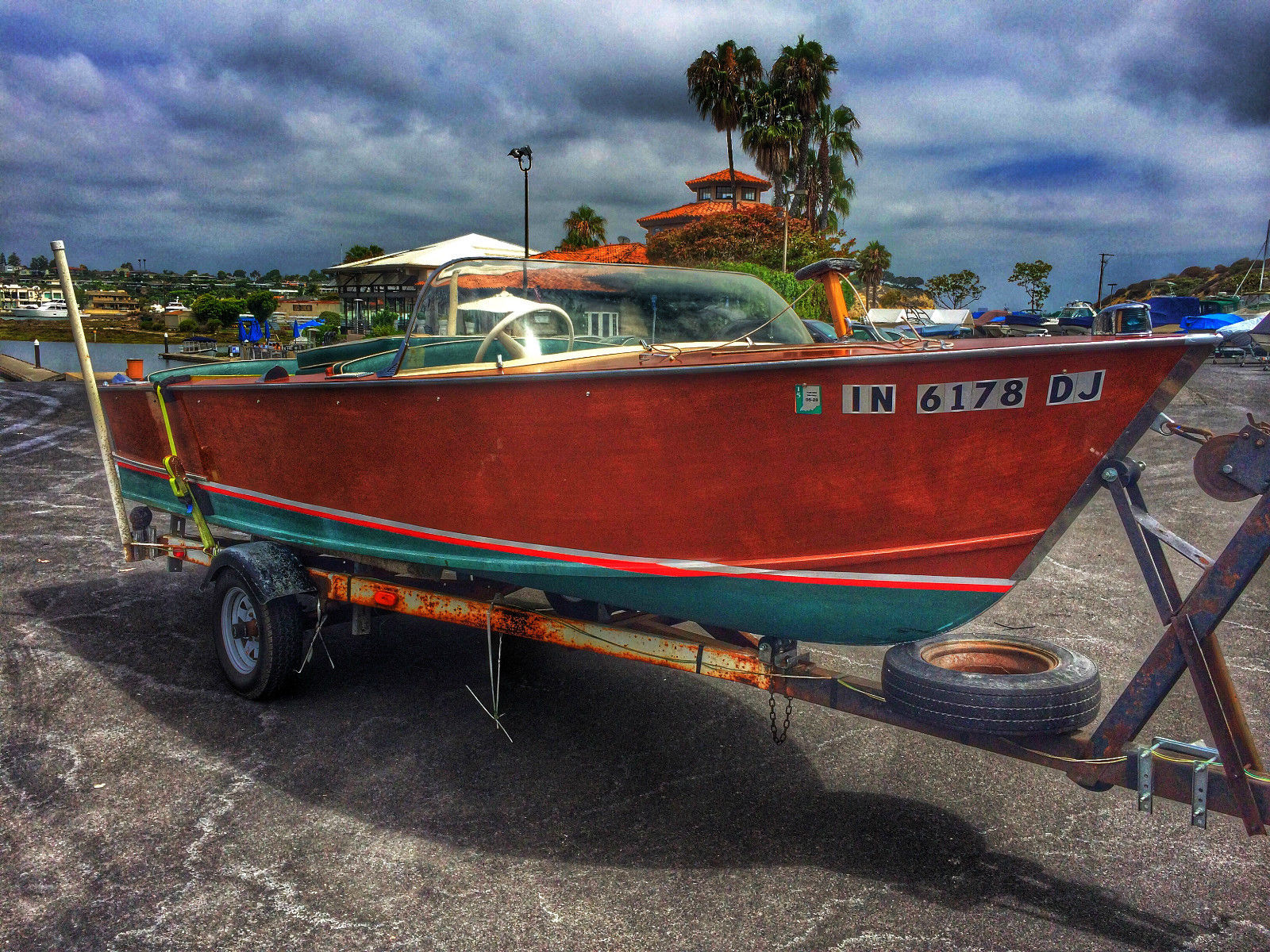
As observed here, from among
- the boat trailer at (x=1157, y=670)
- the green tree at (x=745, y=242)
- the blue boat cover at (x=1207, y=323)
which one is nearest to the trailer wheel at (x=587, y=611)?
the boat trailer at (x=1157, y=670)

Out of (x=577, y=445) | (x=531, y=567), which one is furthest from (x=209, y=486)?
(x=577, y=445)

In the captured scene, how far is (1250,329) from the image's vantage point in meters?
2.49

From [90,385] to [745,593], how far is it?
450 centimetres

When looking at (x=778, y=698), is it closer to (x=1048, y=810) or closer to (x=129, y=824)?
(x=1048, y=810)

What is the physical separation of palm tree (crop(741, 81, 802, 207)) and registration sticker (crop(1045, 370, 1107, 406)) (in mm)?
Answer: 39559

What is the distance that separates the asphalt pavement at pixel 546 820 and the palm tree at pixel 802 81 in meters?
39.1

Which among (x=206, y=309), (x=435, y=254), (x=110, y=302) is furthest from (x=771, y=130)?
(x=110, y=302)

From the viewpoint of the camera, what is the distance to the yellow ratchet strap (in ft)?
17.6

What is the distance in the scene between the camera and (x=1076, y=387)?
2717mm

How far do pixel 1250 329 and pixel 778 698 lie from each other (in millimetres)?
2852

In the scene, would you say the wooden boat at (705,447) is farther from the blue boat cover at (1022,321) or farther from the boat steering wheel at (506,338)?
the blue boat cover at (1022,321)

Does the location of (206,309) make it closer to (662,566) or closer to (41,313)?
(41,313)

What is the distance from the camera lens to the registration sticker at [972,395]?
274 centimetres

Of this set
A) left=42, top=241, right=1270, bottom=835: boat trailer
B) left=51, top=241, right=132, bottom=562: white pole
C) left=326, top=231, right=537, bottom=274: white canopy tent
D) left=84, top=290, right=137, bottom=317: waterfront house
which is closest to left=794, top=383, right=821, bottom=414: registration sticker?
left=42, top=241, right=1270, bottom=835: boat trailer
